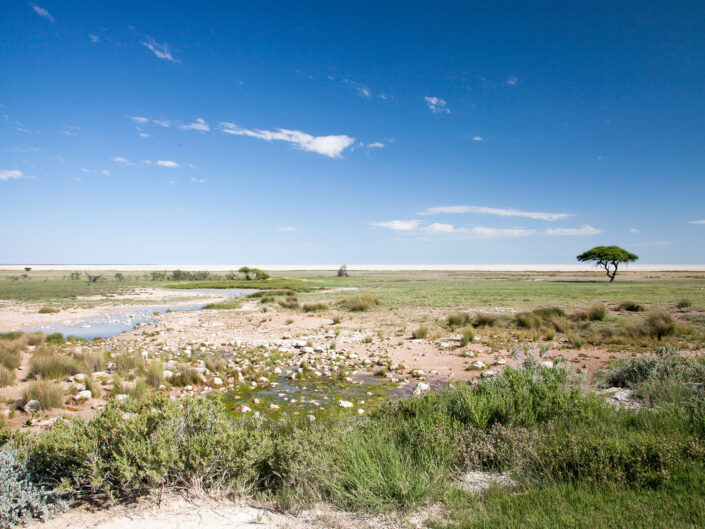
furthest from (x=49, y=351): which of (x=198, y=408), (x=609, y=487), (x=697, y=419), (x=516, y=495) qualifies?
(x=697, y=419)

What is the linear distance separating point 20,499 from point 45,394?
5.75 m

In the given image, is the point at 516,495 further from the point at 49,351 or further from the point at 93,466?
the point at 49,351

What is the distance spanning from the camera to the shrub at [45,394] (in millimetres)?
7852

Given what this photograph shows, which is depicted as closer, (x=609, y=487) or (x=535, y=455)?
(x=609, y=487)

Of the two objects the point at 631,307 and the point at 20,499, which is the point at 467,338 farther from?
the point at 631,307

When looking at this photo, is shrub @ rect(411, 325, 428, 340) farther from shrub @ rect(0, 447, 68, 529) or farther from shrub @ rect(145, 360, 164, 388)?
shrub @ rect(0, 447, 68, 529)

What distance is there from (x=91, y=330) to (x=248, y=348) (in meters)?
12.1

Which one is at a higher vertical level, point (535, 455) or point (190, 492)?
→ point (535, 455)

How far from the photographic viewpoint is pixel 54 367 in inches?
410

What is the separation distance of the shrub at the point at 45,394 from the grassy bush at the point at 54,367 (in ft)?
7.19

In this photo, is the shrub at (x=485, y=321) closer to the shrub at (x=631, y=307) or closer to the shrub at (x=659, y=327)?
the shrub at (x=659, y=327)

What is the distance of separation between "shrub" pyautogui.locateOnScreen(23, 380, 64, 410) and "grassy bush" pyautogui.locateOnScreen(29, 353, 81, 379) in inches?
86.3

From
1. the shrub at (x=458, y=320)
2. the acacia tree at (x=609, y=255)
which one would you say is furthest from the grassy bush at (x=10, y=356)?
the acacia tree at (x=609, y=255)

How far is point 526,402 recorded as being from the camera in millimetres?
5598
